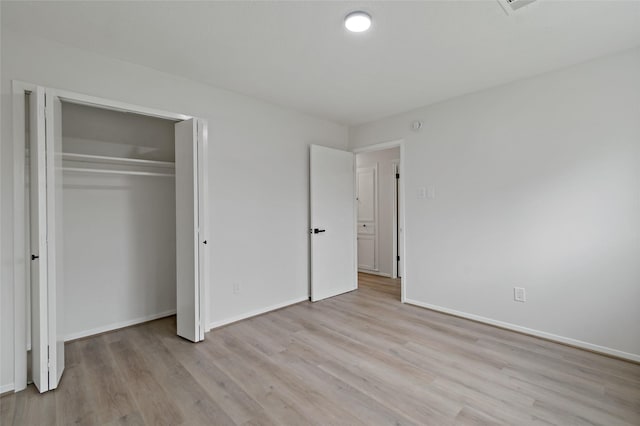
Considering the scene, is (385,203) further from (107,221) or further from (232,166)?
(107,221)

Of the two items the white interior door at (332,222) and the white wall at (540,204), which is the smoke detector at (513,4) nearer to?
the white wall at (540,204)

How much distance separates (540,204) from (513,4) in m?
1.83

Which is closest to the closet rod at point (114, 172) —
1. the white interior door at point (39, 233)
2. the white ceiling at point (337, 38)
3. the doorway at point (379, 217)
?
the white interior door at point (39, 233)

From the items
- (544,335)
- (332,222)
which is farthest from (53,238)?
(544,335)

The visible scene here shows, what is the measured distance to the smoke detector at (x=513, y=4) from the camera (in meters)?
1.87

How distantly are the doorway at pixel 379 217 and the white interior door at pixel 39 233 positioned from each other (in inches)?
156

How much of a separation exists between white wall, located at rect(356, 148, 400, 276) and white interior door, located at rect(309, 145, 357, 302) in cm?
113

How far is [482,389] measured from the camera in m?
2.07

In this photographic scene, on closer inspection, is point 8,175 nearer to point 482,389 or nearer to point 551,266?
point 482,389

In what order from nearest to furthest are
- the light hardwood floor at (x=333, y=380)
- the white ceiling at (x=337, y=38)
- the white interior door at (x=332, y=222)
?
1. the light hardwood floor at (x=333, y=380)
2. the white ceiling at (x=337, y=38)
3. the white interior door at (x=332, y=222)

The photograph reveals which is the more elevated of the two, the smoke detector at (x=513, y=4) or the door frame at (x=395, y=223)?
the smoke detector at (x=513, y=4)

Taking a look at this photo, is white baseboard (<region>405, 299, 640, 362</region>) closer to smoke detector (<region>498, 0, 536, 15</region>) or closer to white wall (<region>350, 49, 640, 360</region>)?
white wall (<region>350, 49, 640, 360</region>)

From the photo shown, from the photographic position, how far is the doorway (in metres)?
5.43

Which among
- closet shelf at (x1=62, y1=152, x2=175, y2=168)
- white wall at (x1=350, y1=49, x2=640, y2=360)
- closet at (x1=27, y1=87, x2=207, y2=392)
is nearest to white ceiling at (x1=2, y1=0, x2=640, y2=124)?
white wall at (x1=350, y1=49, x2=640, y2=360)
